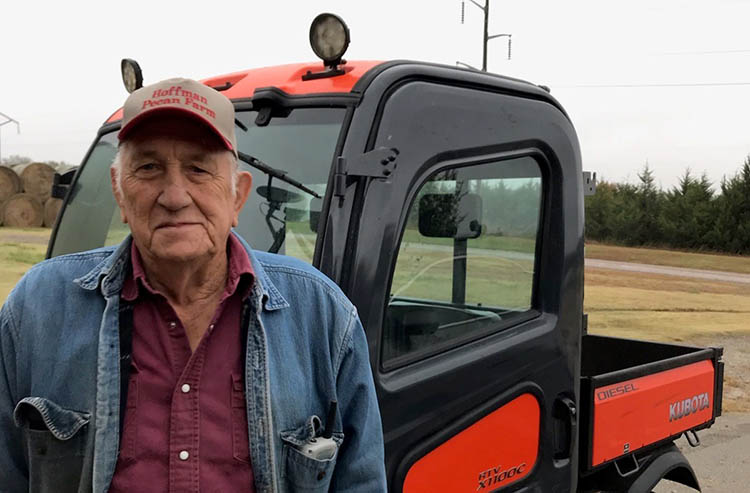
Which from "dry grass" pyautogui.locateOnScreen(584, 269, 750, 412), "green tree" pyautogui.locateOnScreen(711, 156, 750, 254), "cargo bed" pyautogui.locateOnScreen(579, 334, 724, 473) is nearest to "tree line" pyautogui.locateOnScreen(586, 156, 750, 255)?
"green tree" pyautogui.locateOnScreen(711, 156, 750, 254)

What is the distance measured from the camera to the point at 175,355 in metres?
1.39

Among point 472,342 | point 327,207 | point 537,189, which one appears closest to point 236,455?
point 327,207

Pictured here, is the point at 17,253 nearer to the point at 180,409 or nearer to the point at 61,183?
the point at 61,183

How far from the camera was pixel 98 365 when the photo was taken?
1356mm

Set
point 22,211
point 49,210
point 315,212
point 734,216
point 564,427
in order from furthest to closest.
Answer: point 734,216, point 49,210, point 22,211, point 564,427, point 315,212

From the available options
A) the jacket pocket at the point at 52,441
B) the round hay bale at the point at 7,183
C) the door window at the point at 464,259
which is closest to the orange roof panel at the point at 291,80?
the door window at the point at 464,259

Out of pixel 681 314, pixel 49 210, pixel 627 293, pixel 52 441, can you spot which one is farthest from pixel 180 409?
pixel 49 210

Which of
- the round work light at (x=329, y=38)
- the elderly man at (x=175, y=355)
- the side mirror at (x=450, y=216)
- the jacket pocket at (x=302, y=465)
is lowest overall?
the jacket pocket at (x=302, y=465)

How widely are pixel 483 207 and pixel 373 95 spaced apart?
566mm

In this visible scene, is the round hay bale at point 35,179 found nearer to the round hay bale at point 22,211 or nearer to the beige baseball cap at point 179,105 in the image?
the round hay bale at point 22,211

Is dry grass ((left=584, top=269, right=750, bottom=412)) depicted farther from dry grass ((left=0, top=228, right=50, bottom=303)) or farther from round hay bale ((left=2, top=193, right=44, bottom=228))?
round hay bale ((left=2, top=193, right=44, bottom=228))

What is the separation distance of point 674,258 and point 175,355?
2760 centimetres

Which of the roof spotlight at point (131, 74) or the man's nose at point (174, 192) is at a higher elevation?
the roof spotlight at point (131, 74)

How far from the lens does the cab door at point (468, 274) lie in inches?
79.0
